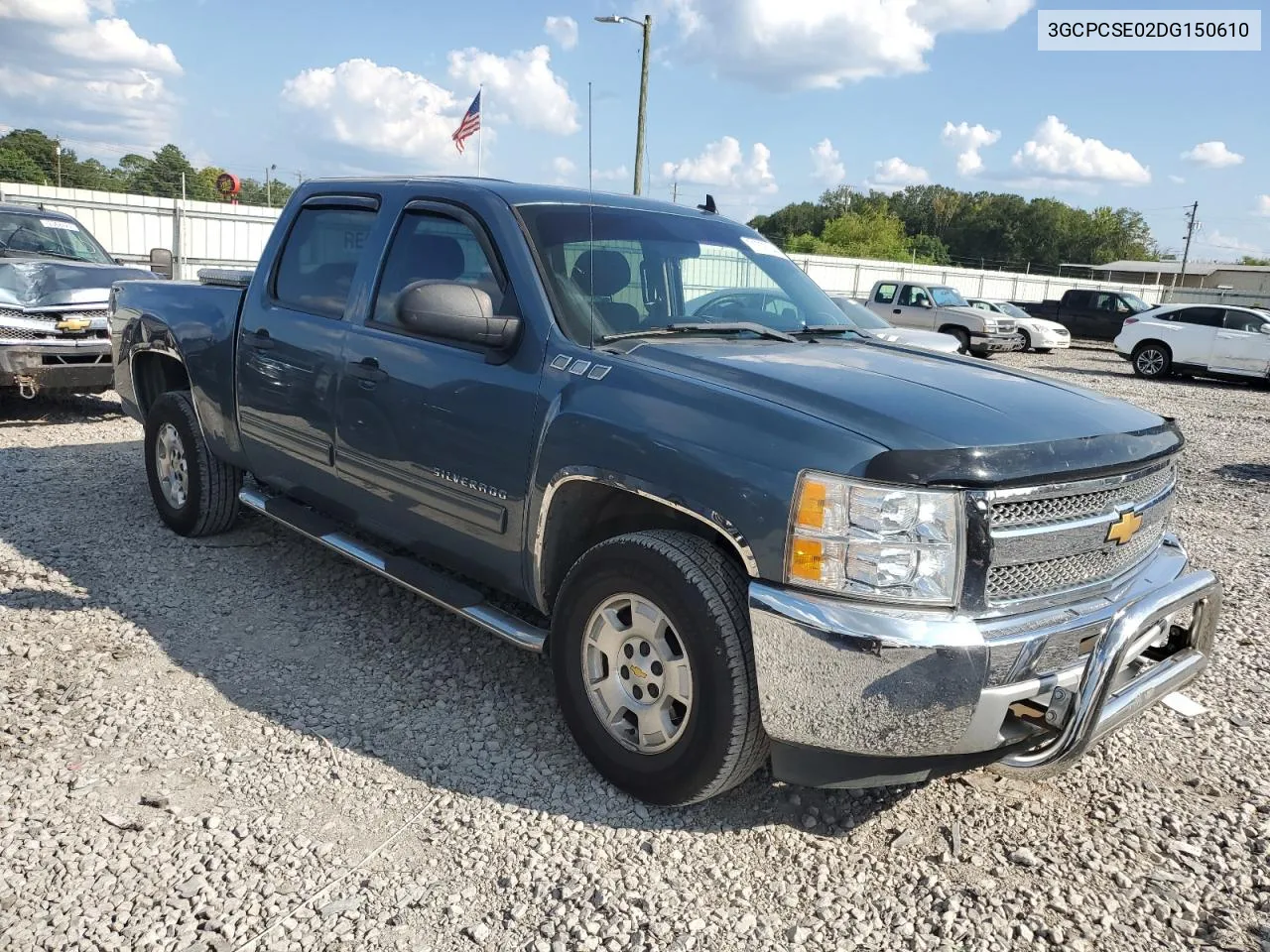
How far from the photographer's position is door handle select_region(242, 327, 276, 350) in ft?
14.9

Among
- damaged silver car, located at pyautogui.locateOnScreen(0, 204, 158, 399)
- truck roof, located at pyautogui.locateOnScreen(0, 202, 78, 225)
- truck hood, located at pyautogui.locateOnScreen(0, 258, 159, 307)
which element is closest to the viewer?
damaged silver car, located at pyautogui.locateOnScreen(0, 204, 158, 399)

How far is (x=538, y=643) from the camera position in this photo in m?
3.27

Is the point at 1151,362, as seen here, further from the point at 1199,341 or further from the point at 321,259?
the point at 321,259

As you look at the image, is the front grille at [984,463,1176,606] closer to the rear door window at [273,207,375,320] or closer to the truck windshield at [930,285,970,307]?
the rear door window at [273,207,375,320]

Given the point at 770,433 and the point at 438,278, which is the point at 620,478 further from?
the point at 438,278

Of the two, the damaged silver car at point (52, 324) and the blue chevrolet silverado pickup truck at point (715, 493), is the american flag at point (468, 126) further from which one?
the blue chevrolet silverado pickup truck at point (715, 493)

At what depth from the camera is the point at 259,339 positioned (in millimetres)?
4605

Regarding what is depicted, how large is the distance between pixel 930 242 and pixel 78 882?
319 ft

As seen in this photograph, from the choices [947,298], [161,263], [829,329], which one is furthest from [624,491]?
[947,298]

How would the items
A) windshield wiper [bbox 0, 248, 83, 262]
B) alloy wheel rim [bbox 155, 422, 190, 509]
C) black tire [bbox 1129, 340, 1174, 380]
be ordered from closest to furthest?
1. alloy wheel rim [bbox 155, 422, 190, 509]
2. windshield wiper [bbox 0, 248, 83, 262]
3. black tire [bbox 1129, 340, 1174, 380]

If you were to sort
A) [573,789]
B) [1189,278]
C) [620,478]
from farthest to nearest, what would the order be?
[1189,278]
[573,789]
[620,478]

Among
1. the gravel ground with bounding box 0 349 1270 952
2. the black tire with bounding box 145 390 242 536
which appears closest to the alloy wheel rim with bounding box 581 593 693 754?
the gravel ground with bounding box 0 349 1270 952

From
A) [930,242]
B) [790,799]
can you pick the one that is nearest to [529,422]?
[790,799]

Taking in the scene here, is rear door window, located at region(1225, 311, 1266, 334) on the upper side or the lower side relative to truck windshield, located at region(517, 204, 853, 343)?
lower
